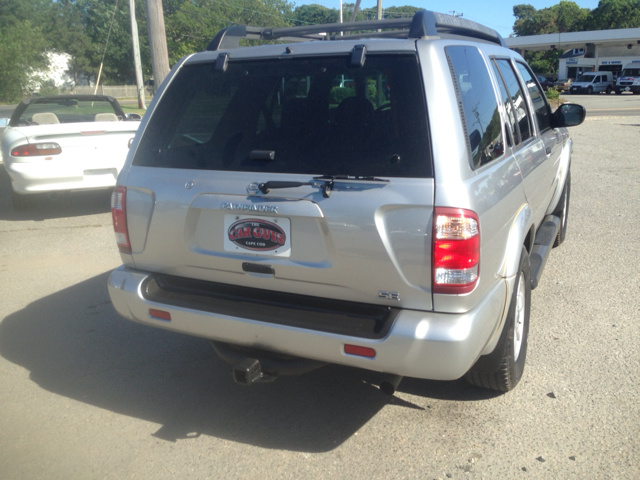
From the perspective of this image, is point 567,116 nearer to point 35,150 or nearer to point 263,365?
point 263,365

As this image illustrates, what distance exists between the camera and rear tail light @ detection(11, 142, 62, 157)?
7.58 m

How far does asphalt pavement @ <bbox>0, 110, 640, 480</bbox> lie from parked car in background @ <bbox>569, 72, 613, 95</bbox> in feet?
160

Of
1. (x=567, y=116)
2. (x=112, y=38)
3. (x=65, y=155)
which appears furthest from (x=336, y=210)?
(x=112, y=38)

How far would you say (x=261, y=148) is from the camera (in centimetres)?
290

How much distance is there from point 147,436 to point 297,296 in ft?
3.86

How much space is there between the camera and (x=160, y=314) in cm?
309

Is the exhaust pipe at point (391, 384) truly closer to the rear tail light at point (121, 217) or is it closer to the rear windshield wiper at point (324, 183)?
the rear windshield wiper at point (324, 183)

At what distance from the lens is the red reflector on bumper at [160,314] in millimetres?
3062

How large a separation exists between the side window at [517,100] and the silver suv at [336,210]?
36 cm

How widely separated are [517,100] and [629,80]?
49.5 metres

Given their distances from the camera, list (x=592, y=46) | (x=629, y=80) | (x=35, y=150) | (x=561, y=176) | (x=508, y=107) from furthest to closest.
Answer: (x=592, y=46) < (x=629, y=80) < (x=35, y=150) < (x=561, y=176) < (x=508, y=107)

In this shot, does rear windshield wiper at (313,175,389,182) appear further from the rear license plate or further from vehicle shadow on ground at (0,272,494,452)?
vehicle shadow on ground at (0,272,494,452)

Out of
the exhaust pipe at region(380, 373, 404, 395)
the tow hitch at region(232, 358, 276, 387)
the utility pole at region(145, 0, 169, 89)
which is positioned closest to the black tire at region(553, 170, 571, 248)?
the exhaust pipe at region(380, 373, 404, 395)

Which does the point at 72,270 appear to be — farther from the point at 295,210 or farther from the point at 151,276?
the point at 295,210
